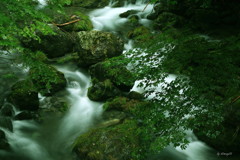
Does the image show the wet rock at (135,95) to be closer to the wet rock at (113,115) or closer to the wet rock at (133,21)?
the wet rock at (113,115)

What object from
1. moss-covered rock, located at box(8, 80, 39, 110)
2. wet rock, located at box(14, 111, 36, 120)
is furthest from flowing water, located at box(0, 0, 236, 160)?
moss-covered rock, located at box(8, 80, 39, 110)

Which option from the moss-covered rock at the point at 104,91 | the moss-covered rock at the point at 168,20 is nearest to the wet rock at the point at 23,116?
the moss-covered rock at the point at 104,91

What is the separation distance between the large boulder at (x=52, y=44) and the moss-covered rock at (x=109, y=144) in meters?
5.85

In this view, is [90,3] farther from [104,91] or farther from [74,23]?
[104,91]

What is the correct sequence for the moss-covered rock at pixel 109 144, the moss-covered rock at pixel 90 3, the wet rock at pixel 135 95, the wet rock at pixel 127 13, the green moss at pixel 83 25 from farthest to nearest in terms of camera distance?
the moss-covered rock at pixel 90 3 → the wet rock at pixel 127 13 → the green moss at pixel 83 25 → the wet rock at pixel 135 95 → the moss-covered rock at pixel 109 144

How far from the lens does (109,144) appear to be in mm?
4898

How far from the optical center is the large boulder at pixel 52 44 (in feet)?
31.7

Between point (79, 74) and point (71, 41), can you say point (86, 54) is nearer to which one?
point (79, 74)

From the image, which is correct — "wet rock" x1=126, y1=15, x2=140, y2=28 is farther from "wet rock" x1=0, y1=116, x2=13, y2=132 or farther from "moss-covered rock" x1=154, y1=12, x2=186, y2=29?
"wet rock" x1=0, y1=116, x2=13, y2=132

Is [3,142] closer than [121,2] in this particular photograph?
Yes

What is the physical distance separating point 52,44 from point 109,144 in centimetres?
660

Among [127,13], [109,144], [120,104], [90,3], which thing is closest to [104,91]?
[120,104]

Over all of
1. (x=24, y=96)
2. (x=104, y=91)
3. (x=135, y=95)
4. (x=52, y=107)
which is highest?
(x=24, y=96)

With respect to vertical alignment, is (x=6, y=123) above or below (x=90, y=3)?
below
